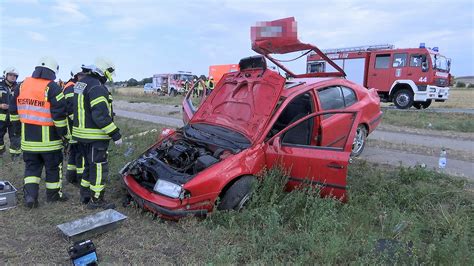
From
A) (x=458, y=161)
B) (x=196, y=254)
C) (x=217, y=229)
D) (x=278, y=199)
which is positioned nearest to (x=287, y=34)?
(x=278, y=199)

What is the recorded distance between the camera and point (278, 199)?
4426 millimetres

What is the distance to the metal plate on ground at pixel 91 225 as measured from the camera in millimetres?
3789

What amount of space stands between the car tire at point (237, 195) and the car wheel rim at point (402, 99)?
13905 millimetres

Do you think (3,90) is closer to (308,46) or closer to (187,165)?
(187,165)

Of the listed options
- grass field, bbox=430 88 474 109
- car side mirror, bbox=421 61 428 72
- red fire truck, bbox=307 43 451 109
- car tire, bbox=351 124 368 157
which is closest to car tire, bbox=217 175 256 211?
car tire, bbox=351 124 368 157

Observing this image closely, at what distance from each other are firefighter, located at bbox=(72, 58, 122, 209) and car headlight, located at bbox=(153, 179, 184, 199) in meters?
0.82

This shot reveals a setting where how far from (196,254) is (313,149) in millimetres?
1751

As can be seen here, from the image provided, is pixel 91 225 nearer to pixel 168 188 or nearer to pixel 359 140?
pixel 168 188

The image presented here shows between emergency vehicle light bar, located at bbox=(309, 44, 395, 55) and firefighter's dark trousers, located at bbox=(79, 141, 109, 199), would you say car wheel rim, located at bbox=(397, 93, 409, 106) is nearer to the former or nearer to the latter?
emergency vehicle light bar, located at bbox=(309, 44, 395, 55)

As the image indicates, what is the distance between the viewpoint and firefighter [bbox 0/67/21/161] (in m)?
7.27

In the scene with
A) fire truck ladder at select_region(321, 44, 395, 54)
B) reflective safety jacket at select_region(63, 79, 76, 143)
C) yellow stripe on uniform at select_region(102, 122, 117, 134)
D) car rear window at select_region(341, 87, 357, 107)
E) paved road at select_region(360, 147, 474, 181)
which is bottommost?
paved road at select_region(360, 147, 474, 181)

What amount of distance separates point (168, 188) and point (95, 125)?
1292 mm

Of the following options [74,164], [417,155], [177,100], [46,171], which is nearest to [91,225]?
[46,171]

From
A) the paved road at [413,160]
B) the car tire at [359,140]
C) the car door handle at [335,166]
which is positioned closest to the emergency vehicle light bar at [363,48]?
the paved road at [413,160]
